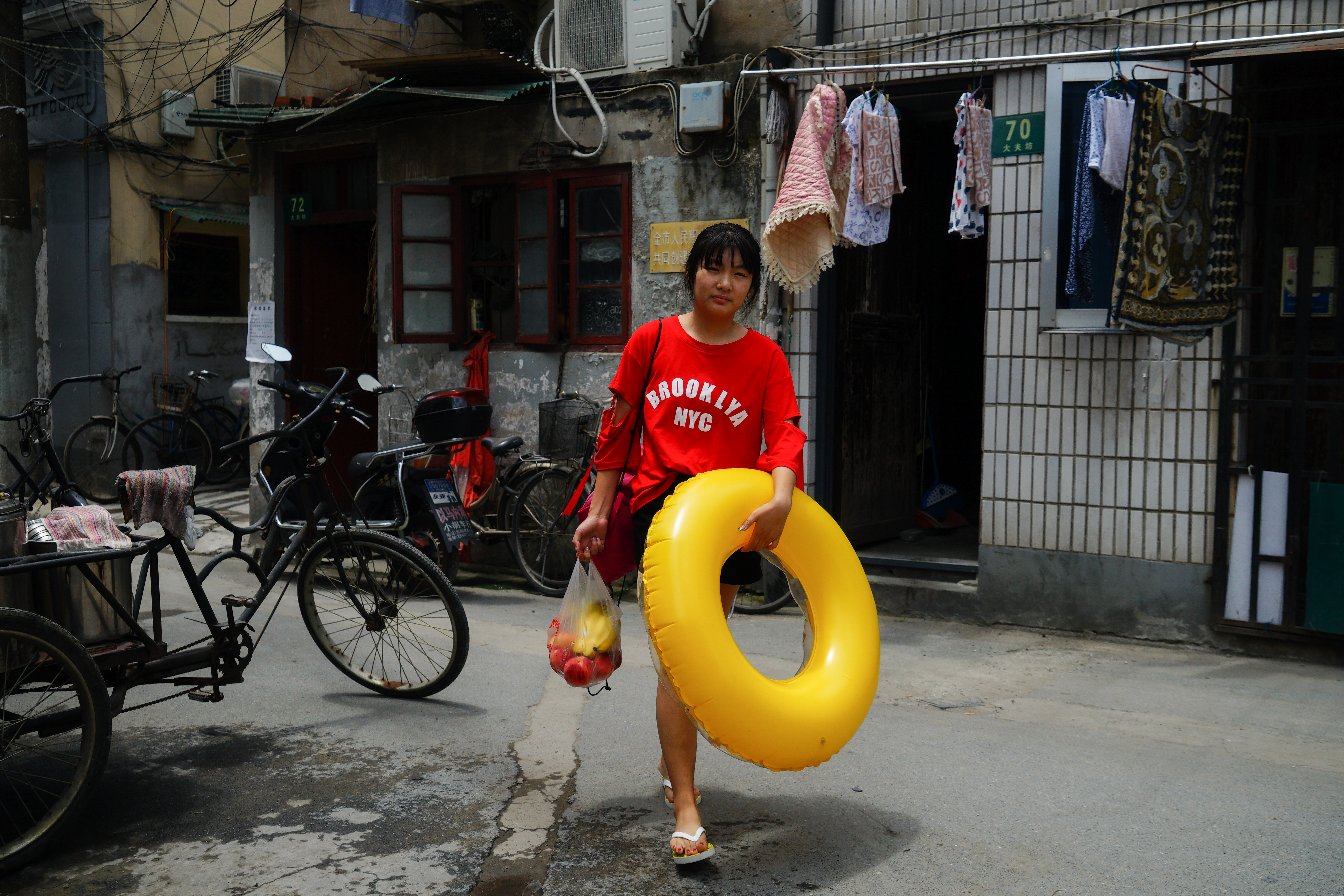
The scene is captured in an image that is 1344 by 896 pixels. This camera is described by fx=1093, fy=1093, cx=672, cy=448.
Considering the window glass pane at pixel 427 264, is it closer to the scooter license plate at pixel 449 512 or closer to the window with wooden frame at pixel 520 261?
the window with wooden frame at pixel 520 261

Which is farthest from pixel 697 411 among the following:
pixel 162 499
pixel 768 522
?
pixel 162 499

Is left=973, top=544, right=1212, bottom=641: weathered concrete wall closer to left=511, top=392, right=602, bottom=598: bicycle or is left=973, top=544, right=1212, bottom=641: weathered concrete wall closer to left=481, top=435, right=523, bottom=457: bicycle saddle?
left=511, top=392, right=602, bottom=598: bicycle

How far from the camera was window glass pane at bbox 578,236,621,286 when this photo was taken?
309 inches

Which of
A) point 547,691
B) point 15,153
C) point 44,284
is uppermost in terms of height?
point 15,153

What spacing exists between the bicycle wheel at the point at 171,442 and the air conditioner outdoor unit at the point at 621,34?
6.32m

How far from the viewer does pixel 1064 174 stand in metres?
6.06

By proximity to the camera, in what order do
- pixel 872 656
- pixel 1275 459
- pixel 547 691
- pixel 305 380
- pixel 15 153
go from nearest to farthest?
pixel 872 656
pixel 547 691
pixel 1275 459
pixel 15 153
pixel 305 380

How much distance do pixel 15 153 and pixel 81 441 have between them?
379 cm

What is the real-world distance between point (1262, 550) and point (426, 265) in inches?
237

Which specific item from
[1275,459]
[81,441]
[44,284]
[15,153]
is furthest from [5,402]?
[1275,459]

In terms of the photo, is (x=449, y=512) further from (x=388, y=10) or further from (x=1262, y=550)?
(x=1262, y=550)

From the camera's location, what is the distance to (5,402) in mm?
9016

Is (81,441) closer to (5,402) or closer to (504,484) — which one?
(5,402)

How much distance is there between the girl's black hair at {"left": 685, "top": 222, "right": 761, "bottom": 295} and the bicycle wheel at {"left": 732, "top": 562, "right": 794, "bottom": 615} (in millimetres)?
3804
